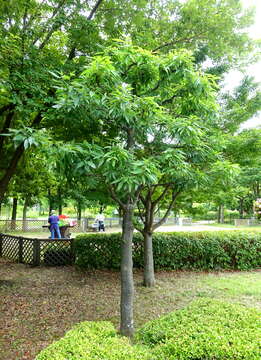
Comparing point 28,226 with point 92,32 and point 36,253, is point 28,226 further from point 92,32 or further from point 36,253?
point 92,32

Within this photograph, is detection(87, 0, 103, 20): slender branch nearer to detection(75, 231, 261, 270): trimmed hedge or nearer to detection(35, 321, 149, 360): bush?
detection(75, 231, 261, 270): trimmed hedge

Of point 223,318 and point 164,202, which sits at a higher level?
point 164,202

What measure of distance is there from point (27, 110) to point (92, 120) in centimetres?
144

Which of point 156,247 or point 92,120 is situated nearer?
point 92,120

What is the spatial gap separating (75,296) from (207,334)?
3280 millimetres

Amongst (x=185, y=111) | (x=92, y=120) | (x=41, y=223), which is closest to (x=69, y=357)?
(x=92, y=120)

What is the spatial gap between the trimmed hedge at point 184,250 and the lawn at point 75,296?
0.29 meters

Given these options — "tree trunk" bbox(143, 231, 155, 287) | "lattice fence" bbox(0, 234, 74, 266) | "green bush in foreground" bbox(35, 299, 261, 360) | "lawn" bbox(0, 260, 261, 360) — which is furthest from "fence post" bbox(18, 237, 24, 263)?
"green bush in foreground" bbox(35, 299, 261, 360)

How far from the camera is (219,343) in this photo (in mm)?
1714

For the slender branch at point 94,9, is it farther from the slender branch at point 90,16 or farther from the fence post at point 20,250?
the fence post at point 20,250

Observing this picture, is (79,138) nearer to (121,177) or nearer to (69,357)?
(121,177)

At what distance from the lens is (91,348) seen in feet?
5.55

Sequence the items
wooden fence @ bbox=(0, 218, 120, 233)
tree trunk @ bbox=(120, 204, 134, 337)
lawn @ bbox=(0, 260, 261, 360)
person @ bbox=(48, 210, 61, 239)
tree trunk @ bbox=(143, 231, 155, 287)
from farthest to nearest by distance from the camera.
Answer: wooden fence @ bbox=(0, 218, 120, 233)
person @ bbox=(48, 210, 61, 239)
tree trunk @ bbox=(143, 231, 155, 287)
lawn @ bbox=(0, 260, 261, 360)
tree trunk @ bbox=(120, 204, 134, 337)

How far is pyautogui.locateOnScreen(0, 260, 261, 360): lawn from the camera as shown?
3.16 meters
